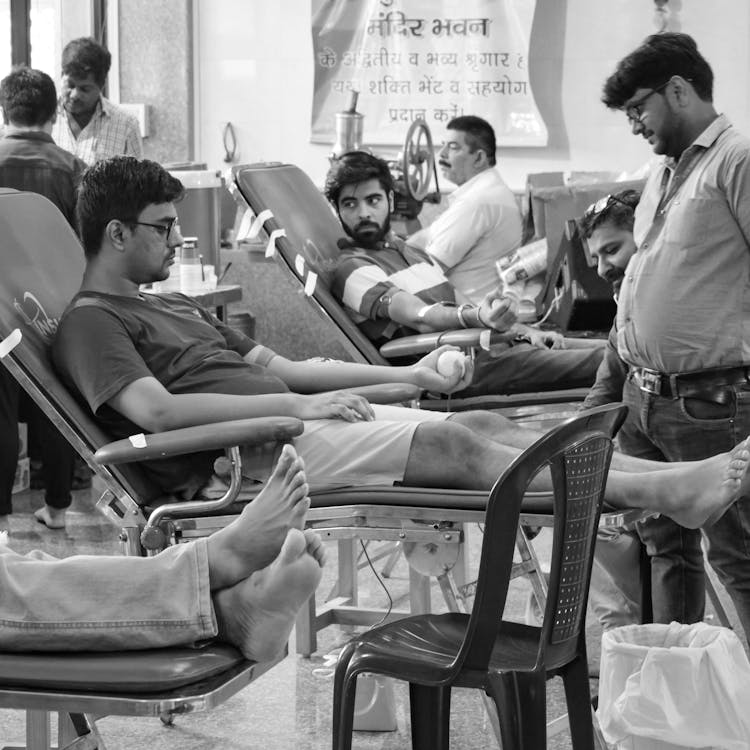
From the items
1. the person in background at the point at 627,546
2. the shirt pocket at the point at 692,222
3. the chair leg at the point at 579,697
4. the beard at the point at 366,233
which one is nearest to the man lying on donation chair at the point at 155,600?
the chair leg at the point at 579,697

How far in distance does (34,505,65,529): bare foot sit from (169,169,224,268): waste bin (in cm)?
109

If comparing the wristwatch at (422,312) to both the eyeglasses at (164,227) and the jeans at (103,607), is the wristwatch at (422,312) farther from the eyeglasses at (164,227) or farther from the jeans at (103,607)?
the jeans at (103,607)

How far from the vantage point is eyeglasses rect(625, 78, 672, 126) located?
107 inches

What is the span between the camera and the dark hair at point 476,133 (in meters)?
5.15

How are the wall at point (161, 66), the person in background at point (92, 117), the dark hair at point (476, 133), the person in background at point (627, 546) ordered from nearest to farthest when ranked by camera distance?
the person in background at point (627, 546)
the person in background at point (92, 117)
the dark hair at point (476, 133)
the wall at point (161, 66)

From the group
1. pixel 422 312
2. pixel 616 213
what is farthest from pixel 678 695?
pixel 422 312

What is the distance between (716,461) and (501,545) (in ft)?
2.28

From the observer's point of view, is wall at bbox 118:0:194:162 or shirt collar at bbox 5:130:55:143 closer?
shirt collar at bbox 5:130:55:143

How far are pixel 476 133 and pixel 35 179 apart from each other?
1745 mm

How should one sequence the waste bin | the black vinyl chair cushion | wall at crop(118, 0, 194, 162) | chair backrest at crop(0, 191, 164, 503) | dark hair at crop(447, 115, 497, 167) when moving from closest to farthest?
the black vinyl chair cushion, chair backrest at crop(0, 191, 164, 503), the waste bin, dark hair at crop(447, 115, 497, 167), wall at crop(118, 0, 194, 162)

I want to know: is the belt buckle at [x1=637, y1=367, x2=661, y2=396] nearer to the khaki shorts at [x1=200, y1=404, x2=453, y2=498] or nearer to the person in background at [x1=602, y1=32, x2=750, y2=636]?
the person in background at [x1=602, y1=32, x2=750, y2=636]

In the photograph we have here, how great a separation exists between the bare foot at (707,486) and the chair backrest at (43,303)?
984 mm

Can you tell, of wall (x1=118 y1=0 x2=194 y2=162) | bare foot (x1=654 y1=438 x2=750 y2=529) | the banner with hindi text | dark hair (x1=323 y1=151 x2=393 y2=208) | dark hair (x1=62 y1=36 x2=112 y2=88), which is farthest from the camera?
wall (x1=118 y1=0 x2=194 y2=162)

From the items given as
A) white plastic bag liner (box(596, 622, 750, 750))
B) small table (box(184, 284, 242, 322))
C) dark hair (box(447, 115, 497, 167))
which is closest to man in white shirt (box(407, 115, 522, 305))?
dark hair (box(447, 115, 497, 167))
